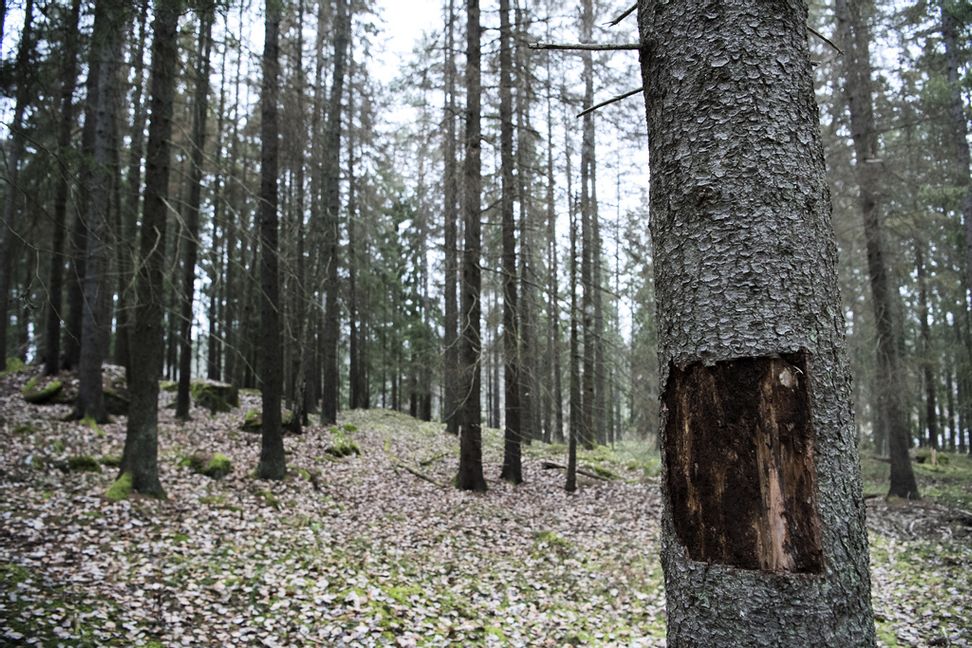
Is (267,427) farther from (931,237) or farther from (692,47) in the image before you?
(931,237)

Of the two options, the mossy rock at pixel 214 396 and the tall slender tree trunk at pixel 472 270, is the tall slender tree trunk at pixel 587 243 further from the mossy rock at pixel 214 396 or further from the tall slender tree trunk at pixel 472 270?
the mossy rock at pixel 214 396

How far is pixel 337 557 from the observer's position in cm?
676

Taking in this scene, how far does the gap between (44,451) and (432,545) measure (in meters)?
6.41

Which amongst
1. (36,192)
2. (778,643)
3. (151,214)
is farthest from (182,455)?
(778,643)

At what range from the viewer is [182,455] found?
10086 mm

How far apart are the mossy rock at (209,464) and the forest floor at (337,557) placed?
0.15m

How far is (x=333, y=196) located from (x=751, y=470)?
1524 cm

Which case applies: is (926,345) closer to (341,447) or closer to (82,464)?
(341,447)

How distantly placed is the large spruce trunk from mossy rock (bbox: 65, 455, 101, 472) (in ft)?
31.1

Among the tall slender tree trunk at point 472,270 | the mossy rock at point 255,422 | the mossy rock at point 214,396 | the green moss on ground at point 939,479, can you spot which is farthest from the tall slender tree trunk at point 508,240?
the mossy rock at point 214,396

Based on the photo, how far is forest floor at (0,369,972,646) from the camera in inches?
193

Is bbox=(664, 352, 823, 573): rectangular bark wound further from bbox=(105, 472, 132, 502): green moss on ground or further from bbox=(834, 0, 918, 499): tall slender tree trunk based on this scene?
bbox=(834, 0, 918, 499): tall slender tree trunk

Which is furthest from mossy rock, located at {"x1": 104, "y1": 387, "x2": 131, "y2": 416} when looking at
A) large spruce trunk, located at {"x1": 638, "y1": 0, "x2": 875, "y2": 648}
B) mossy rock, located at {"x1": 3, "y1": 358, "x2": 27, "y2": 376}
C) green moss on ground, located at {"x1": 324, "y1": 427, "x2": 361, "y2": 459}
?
large spruce trunk, located at {"x1": 638, "y1": 0, "x2": 875, "y2": 648}

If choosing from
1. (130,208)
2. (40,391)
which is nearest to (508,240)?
(40,391)
